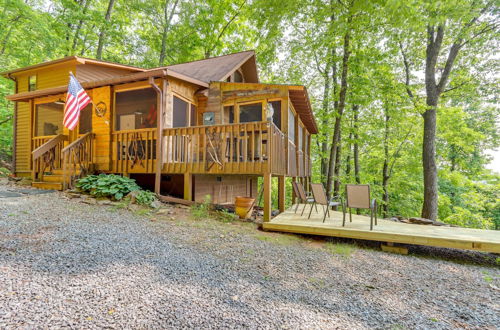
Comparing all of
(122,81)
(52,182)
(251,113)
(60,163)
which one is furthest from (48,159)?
(251,113)

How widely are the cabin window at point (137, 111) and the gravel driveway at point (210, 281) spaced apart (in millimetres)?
4892

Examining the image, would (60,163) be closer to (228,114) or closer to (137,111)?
(137,111)

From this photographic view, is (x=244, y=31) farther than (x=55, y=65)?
Yes

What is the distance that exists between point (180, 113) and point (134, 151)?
72.7 inches

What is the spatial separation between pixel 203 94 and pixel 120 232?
5.76 metres

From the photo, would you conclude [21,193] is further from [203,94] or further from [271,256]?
[271,256]

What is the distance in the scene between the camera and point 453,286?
300cm

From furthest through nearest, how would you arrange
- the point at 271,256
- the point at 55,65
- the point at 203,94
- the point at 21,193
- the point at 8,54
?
1. the point at 8,54
2. the point at 55,65
3. the point at 203,94
4. the point at 21,193
5. the point at 271,256

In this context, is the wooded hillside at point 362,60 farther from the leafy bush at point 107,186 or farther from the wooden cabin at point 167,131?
the leafy bush at point 107,186

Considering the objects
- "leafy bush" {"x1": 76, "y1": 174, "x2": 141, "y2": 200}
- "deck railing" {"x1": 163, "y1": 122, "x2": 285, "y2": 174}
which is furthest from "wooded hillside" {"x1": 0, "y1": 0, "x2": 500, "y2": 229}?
"leafy bush" {"x1": 76, "y1": 174, "x2": 141, "y2": 200}

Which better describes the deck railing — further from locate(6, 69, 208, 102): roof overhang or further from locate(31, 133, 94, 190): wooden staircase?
locate(31, 133, 94, 190): wooden staircase

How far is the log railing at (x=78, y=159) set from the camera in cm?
644

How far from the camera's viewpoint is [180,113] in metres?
7.64

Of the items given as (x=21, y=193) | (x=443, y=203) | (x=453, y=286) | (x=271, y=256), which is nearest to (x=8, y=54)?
(x=21, y=193)
